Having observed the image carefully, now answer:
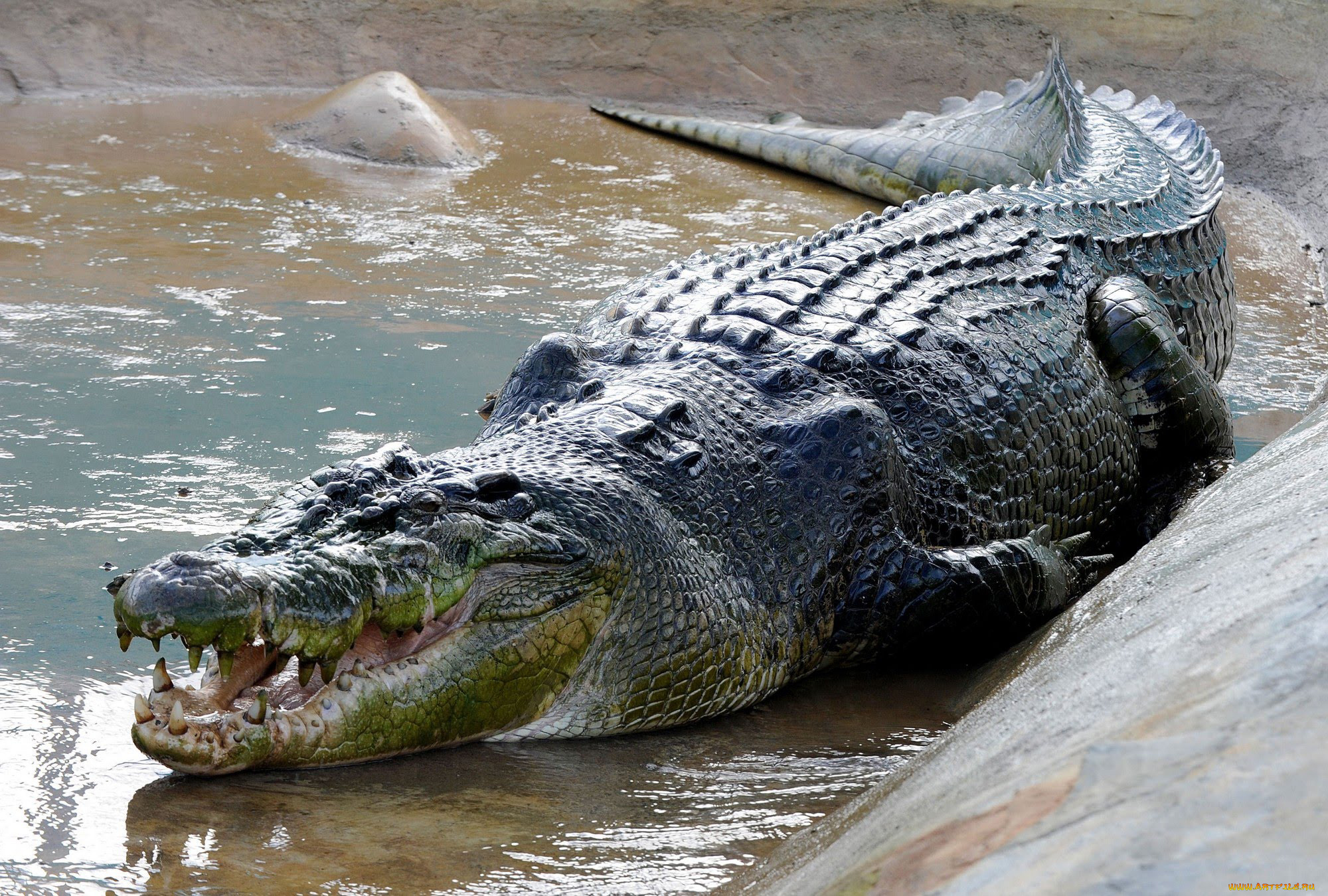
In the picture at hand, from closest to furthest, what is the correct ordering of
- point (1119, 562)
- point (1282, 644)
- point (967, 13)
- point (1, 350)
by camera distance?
1. point (1282, 644)
2. point (1119, 562)
3. point (1, 350)
4. point (967, 13)

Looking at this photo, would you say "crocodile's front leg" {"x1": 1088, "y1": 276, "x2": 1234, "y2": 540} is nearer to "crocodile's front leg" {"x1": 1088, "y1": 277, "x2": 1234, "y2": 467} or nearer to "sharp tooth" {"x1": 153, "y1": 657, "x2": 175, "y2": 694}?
"crocodile's front leg" {"x1": 1088, "y1": 277, "x2": 1234, "y2": 467}

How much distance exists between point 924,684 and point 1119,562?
1169 mm

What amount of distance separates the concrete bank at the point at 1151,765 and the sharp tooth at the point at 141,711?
3.39 feet

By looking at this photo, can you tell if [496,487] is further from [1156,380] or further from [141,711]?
[1156,380]

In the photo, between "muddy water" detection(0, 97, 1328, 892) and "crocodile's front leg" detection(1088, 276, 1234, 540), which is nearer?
"muddy water" detection(0, 97, 1328, 892)

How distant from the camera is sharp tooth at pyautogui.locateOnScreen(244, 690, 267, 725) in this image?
7.48 ft

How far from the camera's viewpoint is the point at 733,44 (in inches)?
434

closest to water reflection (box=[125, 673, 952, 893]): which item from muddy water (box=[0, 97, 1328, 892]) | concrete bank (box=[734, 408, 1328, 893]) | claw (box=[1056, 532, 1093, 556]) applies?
muddy water (box=[0, 97, 1328, 892])

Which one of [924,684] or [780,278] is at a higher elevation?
[780,278]

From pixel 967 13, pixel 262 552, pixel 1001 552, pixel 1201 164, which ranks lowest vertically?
pixel 1001 552

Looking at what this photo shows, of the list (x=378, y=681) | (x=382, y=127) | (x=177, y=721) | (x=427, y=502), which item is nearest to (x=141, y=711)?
(x=177, y=721)

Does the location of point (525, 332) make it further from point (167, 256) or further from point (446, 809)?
point (446, 809)

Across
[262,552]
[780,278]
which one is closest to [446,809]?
[262,552]

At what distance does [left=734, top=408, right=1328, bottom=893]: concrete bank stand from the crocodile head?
0.70m
